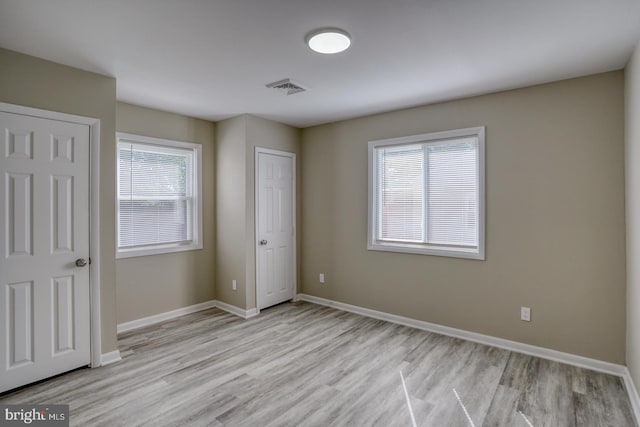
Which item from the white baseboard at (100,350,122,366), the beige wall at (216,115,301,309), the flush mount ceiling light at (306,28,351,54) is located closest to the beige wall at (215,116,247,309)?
the beige wall at (216,115,301,309)

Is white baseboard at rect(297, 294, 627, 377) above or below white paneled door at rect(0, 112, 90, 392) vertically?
below

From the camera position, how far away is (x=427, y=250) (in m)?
3.82

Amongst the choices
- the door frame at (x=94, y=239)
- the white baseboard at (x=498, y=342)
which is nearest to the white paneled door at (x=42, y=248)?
the door frame at (x=94, y=239)

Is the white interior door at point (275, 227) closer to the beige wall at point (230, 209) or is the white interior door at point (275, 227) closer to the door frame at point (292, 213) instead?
the door frame at point (292, 213)

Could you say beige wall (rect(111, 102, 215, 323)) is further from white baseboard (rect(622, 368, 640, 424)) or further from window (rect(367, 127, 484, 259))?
white baseboard (rect(622, 368, 640, 424))

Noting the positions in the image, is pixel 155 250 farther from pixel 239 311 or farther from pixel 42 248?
pixel 42 248

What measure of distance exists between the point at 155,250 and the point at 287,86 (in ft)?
8.06

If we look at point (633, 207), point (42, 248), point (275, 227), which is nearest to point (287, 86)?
point (275, 227)

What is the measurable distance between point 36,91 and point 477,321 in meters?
4.39

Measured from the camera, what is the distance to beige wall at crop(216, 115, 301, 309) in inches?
167

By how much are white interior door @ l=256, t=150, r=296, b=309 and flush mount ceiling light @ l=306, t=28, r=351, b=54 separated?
2.16 metres

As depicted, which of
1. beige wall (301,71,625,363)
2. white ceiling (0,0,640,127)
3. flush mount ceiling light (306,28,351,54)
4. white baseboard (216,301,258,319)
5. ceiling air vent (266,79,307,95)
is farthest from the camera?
white baseboard (216,301,258,319)

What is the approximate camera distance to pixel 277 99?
12.0 feet

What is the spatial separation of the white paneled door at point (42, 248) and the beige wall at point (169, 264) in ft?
3.14
